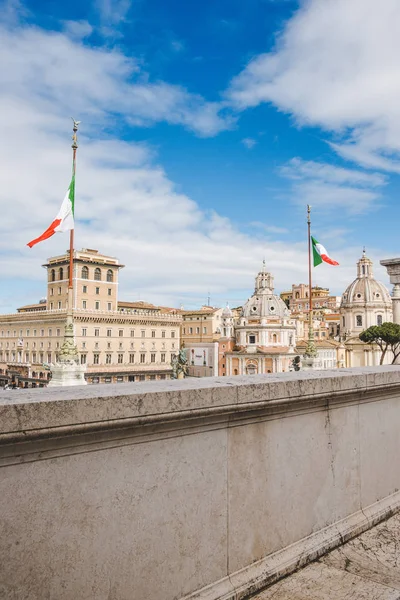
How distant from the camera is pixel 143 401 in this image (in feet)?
7.68

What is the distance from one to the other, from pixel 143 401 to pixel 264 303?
92.0 m

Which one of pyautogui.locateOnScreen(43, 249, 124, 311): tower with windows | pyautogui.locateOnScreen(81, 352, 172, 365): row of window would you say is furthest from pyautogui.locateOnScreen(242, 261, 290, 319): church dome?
pyautogui.locateOnScreen(43, 249, 124, 311): tower with windows

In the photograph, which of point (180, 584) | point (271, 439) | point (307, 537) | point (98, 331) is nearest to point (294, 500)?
point (307, 537)

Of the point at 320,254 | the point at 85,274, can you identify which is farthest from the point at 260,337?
the point at 320,254

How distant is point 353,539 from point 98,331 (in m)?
73.8

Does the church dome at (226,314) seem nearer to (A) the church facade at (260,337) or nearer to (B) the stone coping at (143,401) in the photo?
(A) the church facade at (260,337)

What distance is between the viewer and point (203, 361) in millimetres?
93125

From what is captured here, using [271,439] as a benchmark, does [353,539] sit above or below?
below

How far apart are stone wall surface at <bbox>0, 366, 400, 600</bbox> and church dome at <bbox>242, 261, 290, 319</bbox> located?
8874 centimetres

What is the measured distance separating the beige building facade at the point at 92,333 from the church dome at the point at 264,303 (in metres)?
16.9

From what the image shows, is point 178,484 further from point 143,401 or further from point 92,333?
point 92,333

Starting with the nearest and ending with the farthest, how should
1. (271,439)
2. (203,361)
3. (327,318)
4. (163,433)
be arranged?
(163,433) < (271,439) < (203,361) < (327,318)

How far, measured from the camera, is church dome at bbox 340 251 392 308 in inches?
3770

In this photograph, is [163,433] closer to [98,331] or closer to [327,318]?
[98,331]
